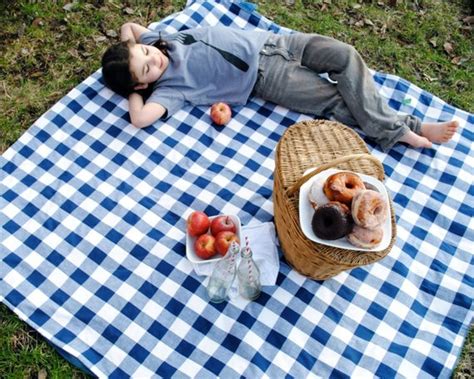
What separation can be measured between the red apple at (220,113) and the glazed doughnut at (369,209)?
5.48 ft

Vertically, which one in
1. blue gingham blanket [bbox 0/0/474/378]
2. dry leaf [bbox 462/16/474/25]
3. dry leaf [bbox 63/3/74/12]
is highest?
dry leaf [bbox 462/16/474/25]

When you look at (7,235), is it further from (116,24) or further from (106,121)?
(116,24)

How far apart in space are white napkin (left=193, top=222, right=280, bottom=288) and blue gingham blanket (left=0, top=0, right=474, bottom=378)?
0.27 feet

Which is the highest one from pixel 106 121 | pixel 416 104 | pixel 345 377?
pixel 416 104

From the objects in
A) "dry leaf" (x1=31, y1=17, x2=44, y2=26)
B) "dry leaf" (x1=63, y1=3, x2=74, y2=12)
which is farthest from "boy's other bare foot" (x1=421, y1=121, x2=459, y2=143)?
"dry leaf" (x1=31, y1=17, x2=44, y2=26)

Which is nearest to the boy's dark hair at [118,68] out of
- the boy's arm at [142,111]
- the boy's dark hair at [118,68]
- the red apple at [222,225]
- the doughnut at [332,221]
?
the boy's dark hair at [118,68]

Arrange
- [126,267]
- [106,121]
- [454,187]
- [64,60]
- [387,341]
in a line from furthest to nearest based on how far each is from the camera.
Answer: [64,60], [106,121], [454,187], [126,267], [387,341]

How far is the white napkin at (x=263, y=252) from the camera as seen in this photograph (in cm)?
343

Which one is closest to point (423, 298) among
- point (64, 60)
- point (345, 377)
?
point (345, 377)

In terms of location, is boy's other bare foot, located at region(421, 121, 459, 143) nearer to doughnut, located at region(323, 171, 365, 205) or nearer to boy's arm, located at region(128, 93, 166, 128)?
doughnut, located at region(323, 171, 365, 205)

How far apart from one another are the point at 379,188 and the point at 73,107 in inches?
104

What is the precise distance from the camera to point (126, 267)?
11.6 feet

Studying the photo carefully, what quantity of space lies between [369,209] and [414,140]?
4.91 feet

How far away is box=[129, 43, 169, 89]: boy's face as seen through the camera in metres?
3.97
